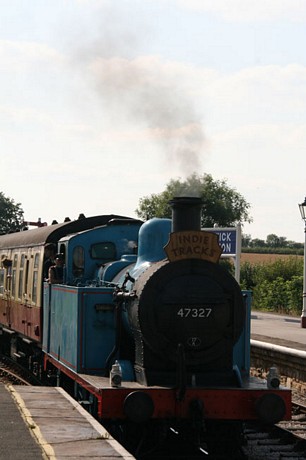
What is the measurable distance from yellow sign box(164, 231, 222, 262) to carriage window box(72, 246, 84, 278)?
2.82 m

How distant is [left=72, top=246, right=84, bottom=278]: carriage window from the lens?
39.7 ft

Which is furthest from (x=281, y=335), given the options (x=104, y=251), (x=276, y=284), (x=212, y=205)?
(x=212, y=205)

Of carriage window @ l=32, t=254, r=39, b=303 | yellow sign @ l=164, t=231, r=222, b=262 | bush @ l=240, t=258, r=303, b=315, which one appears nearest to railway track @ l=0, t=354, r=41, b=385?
carriage window @ l=32, t=254, r=39, b=303

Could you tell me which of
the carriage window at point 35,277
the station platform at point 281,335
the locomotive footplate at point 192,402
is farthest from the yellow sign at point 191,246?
the station platform at point 281,335

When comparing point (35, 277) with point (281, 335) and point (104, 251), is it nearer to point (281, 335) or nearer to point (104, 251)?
point (104, 251)

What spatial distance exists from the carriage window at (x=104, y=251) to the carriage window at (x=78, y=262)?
5.9 inches

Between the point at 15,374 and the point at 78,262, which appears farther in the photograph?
the point at 15,374

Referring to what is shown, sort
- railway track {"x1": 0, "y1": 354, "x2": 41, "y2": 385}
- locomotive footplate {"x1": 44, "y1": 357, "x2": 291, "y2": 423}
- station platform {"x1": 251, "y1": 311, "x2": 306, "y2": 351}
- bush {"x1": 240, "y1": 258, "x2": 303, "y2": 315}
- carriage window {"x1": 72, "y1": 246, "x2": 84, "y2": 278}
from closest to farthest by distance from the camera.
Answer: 1. locomotive footplate {"x1": 44, "y1": 357, "x2": 291, "y2": 423}
2. carriage window {"x1": 72, "y1": 246, "x2": 84, "y2": 278}
3. railway track {"x1": 0, "y1": 354, "x2": 41, "y2": 385}
4. station platform {"x1": 251, "y1": 311, "x2": 306, "y2": 351}
5. bush {"x1": 240, "y1": 258, "x2": 303, "y2": 315}

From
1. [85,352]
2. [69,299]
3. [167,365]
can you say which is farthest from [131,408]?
[69,299]

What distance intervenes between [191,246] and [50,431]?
2440 millimetres

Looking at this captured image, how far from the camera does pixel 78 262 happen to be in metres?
12.2

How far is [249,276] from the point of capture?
44.5 m

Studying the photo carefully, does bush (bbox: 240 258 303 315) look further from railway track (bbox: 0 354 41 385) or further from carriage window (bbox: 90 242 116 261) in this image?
carriage window (bbox: 90 242 116 261)

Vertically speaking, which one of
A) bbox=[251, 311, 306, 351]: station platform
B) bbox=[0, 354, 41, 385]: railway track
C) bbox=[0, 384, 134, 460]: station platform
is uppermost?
bbox=[251, 311, 306, 351]: station platform
